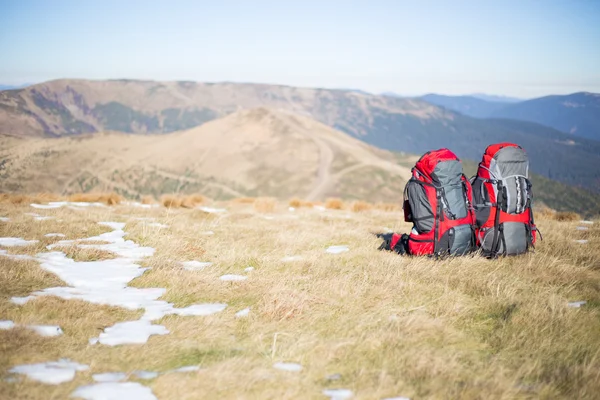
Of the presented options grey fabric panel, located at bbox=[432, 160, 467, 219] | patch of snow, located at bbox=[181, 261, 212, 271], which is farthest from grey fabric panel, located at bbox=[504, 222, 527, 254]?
patch of snow, located at bbox=[181, 261, 212, 271]

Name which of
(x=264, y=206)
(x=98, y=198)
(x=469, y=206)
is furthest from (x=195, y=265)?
(x=98, y=198)

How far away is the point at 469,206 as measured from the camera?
7566 mm

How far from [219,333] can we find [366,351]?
1.56 meters

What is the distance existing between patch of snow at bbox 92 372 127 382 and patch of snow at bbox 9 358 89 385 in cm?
20

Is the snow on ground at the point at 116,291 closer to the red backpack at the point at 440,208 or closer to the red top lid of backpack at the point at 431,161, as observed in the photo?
the red backpack at the point at 440,208

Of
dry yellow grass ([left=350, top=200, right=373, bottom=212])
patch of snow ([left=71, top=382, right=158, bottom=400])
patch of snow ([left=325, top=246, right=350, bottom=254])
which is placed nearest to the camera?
patch of snow ([left=71, top=382, right=158, bottom=400])

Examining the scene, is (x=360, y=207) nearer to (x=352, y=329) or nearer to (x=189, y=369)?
(x=352, y=329)

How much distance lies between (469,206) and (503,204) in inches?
24.2

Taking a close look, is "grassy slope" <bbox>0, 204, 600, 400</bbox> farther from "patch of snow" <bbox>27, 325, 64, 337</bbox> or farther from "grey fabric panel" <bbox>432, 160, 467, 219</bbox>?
"grey fabric panel" <bbox>432, 160, 467, 219</bbox>

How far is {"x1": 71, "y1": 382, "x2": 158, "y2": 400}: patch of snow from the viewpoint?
10.2 feet

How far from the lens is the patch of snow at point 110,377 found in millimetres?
3367

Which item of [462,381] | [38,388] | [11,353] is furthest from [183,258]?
[462,381]

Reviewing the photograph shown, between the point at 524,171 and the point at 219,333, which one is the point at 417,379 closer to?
the point at 219,333

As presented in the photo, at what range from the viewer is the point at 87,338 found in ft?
13.6
